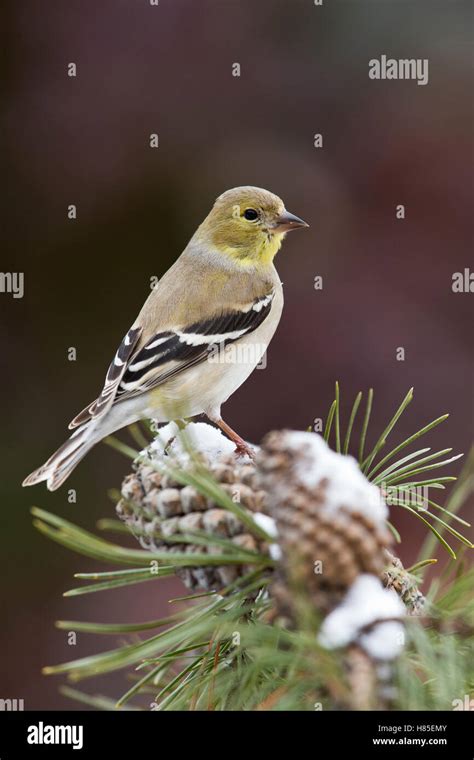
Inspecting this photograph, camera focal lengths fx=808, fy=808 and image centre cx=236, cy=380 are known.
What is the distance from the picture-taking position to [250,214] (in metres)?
1.70

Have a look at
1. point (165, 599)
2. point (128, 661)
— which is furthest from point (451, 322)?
point (128, 661)

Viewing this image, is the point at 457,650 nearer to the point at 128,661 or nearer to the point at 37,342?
the point at 128,661

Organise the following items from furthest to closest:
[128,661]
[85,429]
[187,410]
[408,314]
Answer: [408,314], [187,410], [85,429], [128,661]

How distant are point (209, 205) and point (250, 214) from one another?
0.27 metres

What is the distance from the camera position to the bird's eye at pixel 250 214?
1692 mm

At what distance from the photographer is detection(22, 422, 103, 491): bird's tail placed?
1250 millimetres

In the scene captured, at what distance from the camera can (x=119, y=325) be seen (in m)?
1.98

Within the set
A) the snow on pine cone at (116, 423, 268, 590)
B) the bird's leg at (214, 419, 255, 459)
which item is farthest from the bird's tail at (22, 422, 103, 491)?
the snow on pine cone at (116, 423, 268, 590)

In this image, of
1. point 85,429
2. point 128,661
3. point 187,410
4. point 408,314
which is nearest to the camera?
point 128,661

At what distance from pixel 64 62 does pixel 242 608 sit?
165 centimetres

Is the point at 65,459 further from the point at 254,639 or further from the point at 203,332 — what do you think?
the point at 254,639
